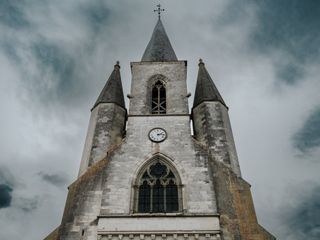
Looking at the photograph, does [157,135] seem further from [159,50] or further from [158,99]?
[159,50]

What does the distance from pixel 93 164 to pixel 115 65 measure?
815 centimetres

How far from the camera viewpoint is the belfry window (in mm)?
19100

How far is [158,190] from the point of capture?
14.5m

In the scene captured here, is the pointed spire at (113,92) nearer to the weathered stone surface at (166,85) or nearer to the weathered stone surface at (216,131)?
the weathered stone surface at (166,85)

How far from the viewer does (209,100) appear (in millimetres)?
17984

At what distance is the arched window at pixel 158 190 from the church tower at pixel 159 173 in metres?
0.04

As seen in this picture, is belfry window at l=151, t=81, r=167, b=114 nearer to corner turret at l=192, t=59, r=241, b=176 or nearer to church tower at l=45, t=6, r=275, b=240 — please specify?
church tower at l=45, t=6, r=275, b=240

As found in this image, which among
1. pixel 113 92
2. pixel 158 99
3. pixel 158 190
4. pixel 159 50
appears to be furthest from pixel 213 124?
pixel 159 50

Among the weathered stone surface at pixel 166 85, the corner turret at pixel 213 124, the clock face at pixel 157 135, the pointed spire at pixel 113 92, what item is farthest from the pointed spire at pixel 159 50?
the clock face at pixel 157 135

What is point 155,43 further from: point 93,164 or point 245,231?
point 245,231

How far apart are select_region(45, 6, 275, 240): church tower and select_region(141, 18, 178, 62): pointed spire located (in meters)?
2.39

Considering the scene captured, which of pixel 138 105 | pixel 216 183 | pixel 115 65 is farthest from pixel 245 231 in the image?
pixel 115 65

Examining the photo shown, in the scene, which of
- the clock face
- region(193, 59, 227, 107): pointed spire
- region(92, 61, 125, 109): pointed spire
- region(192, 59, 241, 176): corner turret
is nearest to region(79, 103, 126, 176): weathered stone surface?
region(92, 61, 125, 109): pointed spire

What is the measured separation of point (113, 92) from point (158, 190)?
677 cm
